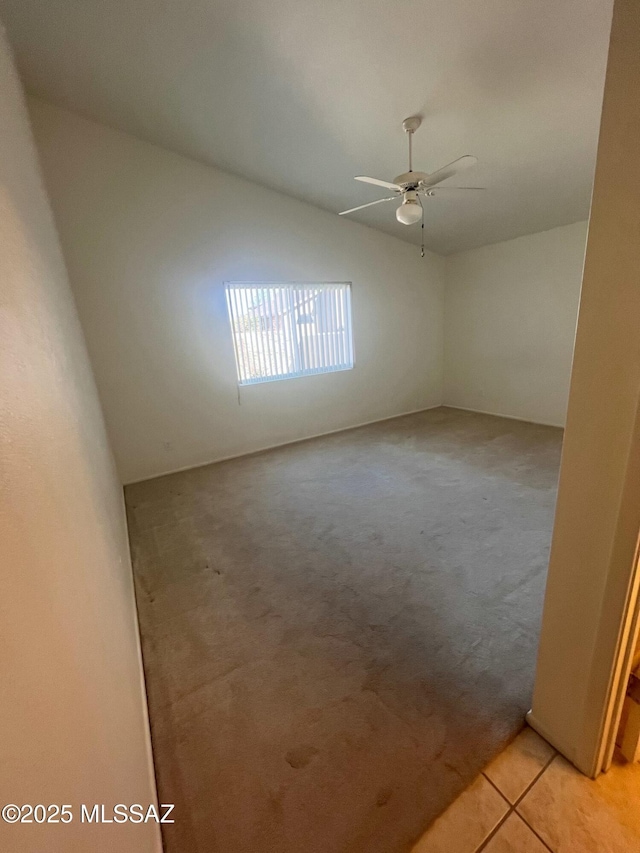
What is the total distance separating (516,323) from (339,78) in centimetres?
377

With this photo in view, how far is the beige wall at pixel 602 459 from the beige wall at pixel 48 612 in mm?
1186

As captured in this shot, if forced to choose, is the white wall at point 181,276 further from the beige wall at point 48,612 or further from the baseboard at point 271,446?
the beige wall at point 48,612

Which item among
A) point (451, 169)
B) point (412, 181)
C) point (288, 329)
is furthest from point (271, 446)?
point (451, 169)

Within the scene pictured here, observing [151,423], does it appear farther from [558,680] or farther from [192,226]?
[558,680]

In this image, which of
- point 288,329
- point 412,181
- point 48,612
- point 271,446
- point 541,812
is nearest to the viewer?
point 48,612

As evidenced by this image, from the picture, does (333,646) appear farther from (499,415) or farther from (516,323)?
(516,323)

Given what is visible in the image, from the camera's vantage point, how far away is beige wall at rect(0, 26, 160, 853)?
429mm

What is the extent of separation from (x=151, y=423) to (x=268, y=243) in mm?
2345

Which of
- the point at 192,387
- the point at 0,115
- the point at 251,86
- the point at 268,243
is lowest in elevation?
the point at 192,387

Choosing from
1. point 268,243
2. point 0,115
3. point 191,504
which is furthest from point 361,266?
point 0,115

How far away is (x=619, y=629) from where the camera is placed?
97 cm

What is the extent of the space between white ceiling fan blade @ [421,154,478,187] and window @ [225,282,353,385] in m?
2.08

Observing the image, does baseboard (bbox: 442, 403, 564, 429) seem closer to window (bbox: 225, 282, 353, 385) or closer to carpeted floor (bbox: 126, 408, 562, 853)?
carpeted floor (bbox: 126, 408, 562, 853)

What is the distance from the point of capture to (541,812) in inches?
41.8
